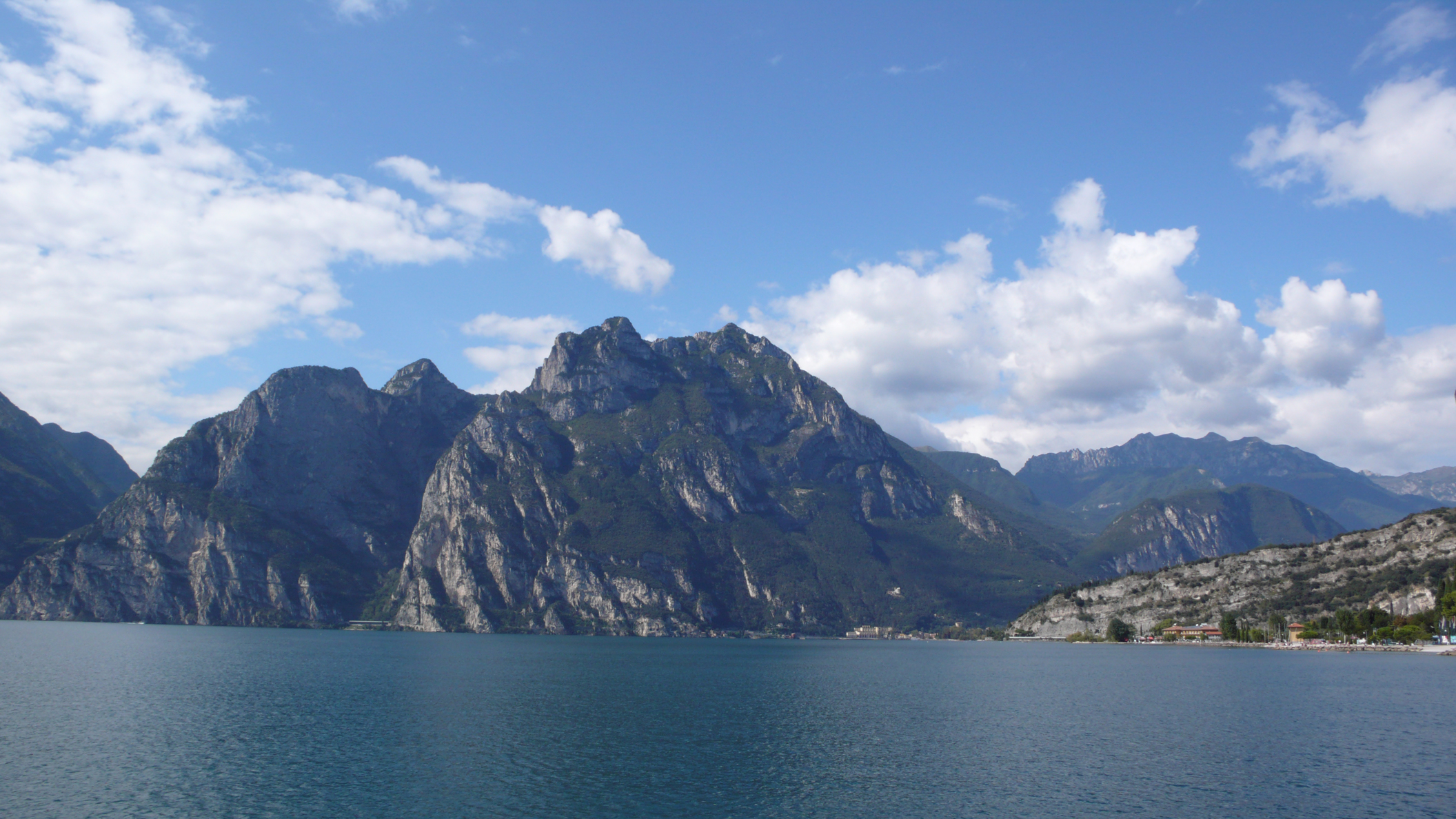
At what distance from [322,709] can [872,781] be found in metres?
60.9

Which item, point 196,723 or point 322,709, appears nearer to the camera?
point 196,723

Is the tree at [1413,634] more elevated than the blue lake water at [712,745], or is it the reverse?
the tree at [1413,634]

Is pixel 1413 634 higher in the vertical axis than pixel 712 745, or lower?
higher

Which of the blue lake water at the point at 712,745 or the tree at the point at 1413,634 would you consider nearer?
the blue lake water at the point at 712,745

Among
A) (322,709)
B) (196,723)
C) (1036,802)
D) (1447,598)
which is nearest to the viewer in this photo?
(1036,802)

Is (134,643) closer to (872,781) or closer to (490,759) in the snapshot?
(490,759)

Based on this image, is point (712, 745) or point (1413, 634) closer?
point (712, 745)

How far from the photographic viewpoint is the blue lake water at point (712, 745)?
50.9 m

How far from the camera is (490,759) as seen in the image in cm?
6247

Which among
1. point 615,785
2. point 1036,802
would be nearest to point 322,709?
point 615,785

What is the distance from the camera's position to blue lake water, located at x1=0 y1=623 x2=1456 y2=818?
167 ft

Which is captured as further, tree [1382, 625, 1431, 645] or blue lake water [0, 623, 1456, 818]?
tree [1382, 625, 1431, 645]

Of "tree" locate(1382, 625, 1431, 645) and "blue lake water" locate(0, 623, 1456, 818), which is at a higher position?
"tree" locate(1382, 625, 1431, 645)

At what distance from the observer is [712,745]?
69625 mm
